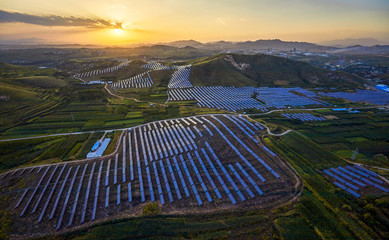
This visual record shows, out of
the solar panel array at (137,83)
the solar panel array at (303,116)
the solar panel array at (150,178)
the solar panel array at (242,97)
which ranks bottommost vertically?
the solar panel array at (150,178)

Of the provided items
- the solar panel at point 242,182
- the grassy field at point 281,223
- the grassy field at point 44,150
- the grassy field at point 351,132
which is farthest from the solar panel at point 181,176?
the grassy field at point 351,132

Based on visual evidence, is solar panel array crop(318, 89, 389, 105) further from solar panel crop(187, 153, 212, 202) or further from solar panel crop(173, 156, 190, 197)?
solar panel crop(173, 156, 190, 197)

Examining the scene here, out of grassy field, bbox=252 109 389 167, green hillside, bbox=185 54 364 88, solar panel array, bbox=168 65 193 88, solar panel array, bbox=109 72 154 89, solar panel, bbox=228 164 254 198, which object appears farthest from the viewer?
green hillside, bbox=185 54 364 88

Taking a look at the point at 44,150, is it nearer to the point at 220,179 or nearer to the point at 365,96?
the point at 220,179

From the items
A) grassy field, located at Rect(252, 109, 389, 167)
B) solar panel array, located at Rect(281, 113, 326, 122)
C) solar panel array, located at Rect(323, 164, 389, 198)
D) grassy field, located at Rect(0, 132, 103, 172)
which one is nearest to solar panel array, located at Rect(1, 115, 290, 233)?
grassy field, located at Rect(0, 132, 103, 172)

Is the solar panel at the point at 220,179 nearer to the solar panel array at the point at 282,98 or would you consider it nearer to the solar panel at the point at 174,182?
the solar panel at the point at 174,182

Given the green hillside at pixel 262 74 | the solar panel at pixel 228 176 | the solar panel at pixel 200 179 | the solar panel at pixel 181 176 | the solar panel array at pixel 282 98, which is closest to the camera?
the solar panel at pixel 228 176

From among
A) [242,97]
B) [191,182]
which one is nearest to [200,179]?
[191,182]
